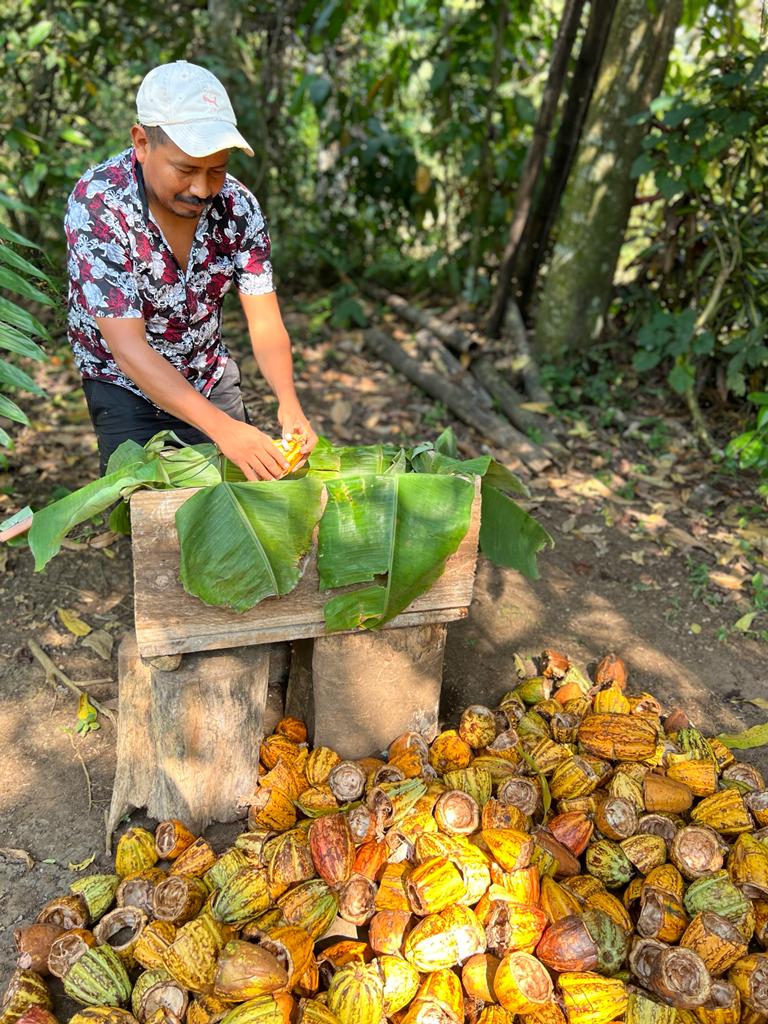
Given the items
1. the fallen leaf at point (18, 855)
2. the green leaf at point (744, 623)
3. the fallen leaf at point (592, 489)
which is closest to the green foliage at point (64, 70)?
the fallen leaf at point (592, 489)

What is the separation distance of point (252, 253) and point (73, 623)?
153cm

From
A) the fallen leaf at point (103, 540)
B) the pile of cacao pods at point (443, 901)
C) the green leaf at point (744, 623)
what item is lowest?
the fallen leaf at point (103, 540)

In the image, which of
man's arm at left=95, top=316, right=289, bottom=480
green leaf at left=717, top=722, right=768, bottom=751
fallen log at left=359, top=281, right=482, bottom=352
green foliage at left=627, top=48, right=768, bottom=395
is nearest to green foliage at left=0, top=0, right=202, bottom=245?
fallen log at left=359, top=281, right=482, bottom=352

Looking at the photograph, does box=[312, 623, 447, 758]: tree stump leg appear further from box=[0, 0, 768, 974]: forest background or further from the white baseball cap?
the white baseball cap

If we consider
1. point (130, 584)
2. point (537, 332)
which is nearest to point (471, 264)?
point (537, 332)

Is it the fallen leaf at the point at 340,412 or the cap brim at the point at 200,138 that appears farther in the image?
the fallen leaf at the point at 340,412

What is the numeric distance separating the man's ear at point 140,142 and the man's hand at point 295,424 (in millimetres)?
786

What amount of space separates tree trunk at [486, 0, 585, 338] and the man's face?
12.4 ft

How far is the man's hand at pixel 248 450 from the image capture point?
2131 millimetres

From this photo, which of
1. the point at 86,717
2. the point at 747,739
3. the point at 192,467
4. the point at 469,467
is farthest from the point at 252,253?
the point at 747,739

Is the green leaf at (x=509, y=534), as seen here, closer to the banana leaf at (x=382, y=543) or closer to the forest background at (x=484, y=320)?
the banana leaf at (x=382, y=543)

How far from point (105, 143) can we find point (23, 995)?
219 inches

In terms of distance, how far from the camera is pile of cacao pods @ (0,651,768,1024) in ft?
5.91

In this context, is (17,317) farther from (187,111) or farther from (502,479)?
(502,479)
